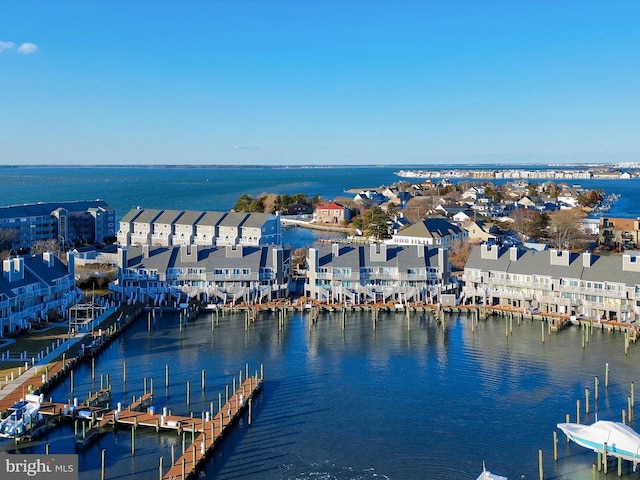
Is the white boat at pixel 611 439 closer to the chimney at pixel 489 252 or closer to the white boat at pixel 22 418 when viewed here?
the white boat at pixel 22 418

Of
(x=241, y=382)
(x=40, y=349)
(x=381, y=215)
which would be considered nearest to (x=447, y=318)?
(x=241, y=382)

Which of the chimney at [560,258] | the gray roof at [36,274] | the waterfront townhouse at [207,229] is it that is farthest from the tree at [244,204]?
the chimney at [560,258]

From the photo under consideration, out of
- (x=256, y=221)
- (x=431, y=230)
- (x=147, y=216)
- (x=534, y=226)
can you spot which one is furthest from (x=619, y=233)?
(x=147, y=216)

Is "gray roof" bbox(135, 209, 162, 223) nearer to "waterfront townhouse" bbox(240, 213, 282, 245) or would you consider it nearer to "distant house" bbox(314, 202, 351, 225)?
"waterfront townhouse" bbox(240, 213, 282, 245)

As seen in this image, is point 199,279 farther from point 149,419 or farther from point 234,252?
point 149,419

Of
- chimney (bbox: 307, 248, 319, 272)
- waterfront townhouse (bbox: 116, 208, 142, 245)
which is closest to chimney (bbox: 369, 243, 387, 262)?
chimney (bbox: 307, 248, 319, 272)

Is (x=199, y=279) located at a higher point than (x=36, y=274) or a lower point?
lower

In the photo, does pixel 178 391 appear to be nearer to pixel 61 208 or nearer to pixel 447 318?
pixel 447 318
